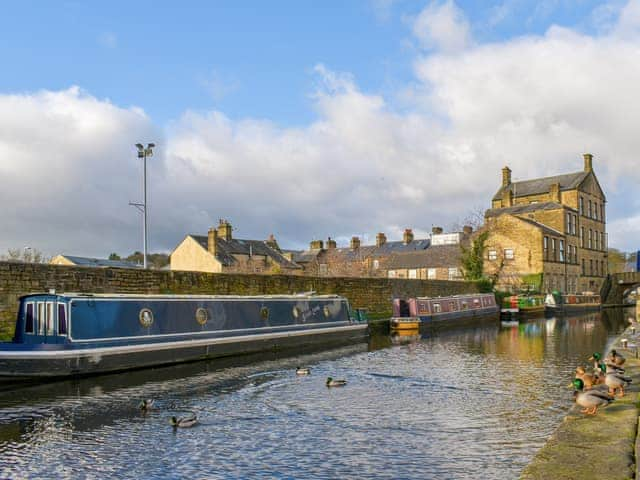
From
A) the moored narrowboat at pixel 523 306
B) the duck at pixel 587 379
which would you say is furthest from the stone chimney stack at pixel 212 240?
the duck at pixel 587 379

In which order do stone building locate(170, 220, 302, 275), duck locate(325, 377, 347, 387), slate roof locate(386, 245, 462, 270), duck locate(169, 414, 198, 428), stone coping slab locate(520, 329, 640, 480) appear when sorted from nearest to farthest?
stone coping slab locate(520, 329, 640, 480) < duck locate(169, 414, 198, 428) < duck locate(325, 377, 347, 387) < stone building locate(170, 220, 302, 275) < slate roof locate(386, 245, 462, 270)

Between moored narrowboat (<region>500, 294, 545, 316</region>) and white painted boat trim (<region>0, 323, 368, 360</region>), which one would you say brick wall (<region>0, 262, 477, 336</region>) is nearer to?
white painted boat trim (<region>0, 323, 368, 360</region>)

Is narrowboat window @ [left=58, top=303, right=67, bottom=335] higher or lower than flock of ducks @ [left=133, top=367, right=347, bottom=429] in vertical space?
higher

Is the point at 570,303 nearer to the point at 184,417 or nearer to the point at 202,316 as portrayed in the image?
the point at 202,316

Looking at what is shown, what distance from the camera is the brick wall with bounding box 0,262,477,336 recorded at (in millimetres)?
15719

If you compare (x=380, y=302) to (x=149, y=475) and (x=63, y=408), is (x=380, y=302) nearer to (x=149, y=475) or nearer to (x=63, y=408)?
(x=63, y=408)

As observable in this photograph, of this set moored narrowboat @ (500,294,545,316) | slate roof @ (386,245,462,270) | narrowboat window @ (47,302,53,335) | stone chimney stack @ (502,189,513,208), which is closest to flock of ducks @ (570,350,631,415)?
narrowboat window @ (47,302,53,335)

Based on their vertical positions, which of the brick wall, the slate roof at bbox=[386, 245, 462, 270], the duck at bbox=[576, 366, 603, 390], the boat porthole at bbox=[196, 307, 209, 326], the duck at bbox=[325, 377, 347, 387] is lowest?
the duck at bbox=[325, 377, 347, 387]

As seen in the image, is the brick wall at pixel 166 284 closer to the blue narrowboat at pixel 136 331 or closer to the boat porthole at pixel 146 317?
the blue narrowboat at pixel 136 331

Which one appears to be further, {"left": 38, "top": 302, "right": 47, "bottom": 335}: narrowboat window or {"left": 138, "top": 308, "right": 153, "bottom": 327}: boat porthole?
{"left": 138, "top": 308, "right": 153, "bottom": 327}: boat porthole

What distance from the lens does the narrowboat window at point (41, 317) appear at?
13.7 metres

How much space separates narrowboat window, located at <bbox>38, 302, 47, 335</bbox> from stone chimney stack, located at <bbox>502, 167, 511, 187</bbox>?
51.0 metres

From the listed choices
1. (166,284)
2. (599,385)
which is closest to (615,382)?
A: (599,385)

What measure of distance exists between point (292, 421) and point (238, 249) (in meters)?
38.4
